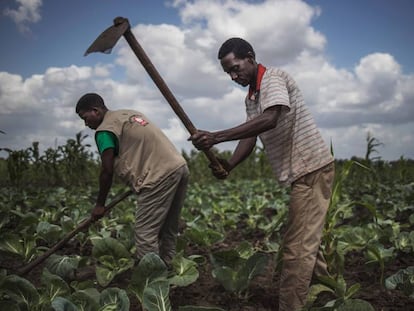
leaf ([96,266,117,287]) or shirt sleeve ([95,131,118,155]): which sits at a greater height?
shirt sleeve ([95,131,118,155])

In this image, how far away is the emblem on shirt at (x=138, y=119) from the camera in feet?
10.8

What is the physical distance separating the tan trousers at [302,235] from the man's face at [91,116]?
1619mm

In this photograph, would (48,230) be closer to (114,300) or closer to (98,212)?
(98,212)

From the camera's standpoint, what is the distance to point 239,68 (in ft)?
8.26

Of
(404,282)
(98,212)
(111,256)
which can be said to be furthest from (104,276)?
(404,282)

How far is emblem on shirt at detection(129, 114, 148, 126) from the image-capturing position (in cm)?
329

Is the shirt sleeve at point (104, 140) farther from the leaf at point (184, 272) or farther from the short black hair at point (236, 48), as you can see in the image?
the short black hair at point (236, 48)

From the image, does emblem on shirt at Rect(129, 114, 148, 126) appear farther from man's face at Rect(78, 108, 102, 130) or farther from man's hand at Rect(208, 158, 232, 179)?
man's hand at Rect(208, 158, 232, 179)


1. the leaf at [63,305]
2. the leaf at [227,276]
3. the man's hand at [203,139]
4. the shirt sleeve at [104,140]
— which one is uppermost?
the shirt sleeve at [104,140]

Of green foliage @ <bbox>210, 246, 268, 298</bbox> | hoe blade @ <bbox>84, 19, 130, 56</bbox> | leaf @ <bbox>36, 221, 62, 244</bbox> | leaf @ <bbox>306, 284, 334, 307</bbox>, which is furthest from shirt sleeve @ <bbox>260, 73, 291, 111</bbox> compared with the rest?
leaf @ <bbox>36, 221, 62, 244</bbox>

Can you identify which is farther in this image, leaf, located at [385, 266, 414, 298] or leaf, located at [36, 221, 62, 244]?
leaf, located at [36, 221, 62, 244]

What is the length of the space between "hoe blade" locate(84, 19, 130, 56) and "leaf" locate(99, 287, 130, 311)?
141cm

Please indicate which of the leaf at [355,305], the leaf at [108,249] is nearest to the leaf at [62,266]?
the leaf at [108,249]

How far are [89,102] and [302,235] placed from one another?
190cm
